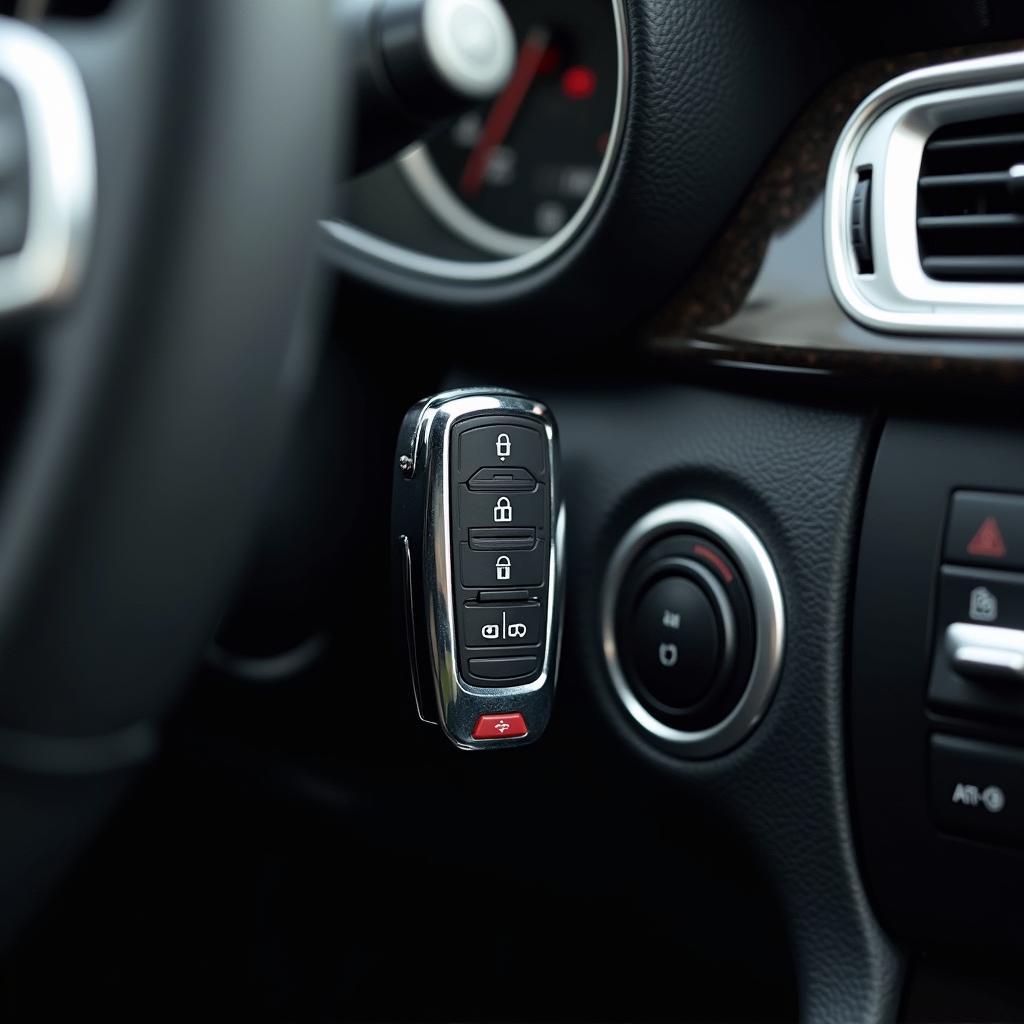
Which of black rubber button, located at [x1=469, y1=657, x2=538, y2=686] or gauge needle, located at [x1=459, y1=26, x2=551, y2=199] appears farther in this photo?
gauge needle, located at [x1=459, y1=26, x2=551, y2=199]

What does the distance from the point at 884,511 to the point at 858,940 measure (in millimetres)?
265

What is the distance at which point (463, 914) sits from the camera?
1.25m

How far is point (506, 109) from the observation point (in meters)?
1.08

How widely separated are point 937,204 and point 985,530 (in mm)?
181

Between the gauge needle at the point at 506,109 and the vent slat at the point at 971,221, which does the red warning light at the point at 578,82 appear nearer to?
the gauge needle at the point at 506,109

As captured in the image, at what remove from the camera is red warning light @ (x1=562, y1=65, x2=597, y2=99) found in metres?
1.03

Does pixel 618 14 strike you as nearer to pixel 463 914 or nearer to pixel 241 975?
pixel 463 914

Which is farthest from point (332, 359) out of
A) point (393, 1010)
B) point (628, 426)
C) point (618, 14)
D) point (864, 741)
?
point (393, 1010)

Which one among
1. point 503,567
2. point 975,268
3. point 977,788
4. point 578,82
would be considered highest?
point 578,82

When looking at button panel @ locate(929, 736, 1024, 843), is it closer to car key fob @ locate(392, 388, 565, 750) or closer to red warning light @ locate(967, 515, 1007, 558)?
red warning light @ locate(967, 515, 1007, 558)

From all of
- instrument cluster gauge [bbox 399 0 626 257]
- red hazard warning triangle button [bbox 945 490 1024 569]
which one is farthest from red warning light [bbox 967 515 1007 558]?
instrument cluster gauge [bbox 399 0 626 257]

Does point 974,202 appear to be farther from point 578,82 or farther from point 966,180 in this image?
point 578,82

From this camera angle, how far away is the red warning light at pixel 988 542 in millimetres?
747

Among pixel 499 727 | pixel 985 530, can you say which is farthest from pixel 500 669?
pixel 985 530
